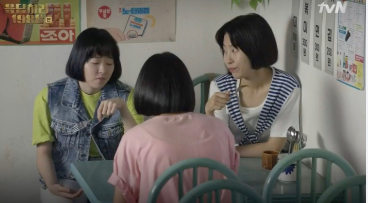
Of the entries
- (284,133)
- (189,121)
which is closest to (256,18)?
(284,133)

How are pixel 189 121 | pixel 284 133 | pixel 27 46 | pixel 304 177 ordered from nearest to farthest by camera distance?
pixel 189 121 → pixel 304 177 → pixel 284 133 → pixel 27 46

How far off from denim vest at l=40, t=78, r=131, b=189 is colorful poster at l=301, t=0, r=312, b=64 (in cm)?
65

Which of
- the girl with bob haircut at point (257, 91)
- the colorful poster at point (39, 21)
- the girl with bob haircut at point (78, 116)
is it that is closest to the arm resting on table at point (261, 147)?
the girl with bob haircut at point (257, 91)

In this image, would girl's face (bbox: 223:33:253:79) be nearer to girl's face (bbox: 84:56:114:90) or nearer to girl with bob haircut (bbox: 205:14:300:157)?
girl with bob haircut (bbox: 205:14:300:157)

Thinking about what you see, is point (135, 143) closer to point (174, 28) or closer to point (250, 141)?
point (250, 141)

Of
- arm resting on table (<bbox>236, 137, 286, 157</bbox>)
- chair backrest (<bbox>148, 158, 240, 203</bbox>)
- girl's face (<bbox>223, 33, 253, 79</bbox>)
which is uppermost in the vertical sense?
girl's face (<bbox>223, 33, 253, 79</bbox>)

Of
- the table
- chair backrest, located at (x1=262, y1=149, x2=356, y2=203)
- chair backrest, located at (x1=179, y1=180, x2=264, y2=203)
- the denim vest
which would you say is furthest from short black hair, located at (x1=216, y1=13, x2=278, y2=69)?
chair backrest, located at (x1=179, y1=180, x2=264, y2=203)

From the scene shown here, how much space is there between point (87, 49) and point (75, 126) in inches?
11.1

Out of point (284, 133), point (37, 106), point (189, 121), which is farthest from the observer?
point (37, 106)

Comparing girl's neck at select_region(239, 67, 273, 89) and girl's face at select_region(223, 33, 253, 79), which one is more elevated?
girl's face at select_region(223, 33, 253, 79)

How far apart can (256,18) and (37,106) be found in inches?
32.8

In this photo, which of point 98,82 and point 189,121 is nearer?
point 189,121

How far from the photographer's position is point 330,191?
140 cm

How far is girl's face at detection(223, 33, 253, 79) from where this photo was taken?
2139 millimetres
